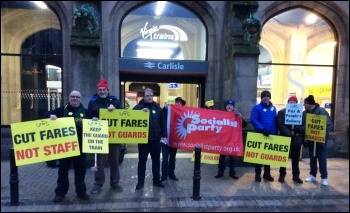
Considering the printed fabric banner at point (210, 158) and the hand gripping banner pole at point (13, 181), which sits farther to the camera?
the printed fabric banner at point (210, 158)

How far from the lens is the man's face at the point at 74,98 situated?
459 cm

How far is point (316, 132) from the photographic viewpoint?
5.75 m

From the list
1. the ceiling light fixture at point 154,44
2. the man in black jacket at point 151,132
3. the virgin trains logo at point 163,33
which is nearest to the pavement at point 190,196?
the man in black jacket at point 151,132

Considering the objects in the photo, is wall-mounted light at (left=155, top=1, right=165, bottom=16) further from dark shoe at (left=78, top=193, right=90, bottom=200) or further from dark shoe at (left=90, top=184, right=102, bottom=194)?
dark shoe at (left=78, top=193, right=90, bottom=200)

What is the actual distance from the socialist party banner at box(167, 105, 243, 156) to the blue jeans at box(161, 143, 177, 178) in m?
0.20

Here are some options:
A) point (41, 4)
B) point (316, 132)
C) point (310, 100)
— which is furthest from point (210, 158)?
point (41, 4)

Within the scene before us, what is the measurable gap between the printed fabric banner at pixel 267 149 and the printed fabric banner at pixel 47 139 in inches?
134

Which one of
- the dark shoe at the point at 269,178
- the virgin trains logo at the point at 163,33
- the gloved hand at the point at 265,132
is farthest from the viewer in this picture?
the virgin trains logo at the point at 163,33

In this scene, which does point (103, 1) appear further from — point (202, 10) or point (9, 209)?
point (9, 209)

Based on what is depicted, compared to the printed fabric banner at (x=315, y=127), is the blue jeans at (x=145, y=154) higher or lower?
lower

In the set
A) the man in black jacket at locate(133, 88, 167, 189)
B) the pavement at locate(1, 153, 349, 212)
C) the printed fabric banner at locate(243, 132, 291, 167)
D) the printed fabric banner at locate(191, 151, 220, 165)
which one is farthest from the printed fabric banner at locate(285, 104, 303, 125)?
the man in black jacket at locate(133, 88, 167, 189)

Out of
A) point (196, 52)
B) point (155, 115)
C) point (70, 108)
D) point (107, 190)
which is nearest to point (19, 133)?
point (70, 108)

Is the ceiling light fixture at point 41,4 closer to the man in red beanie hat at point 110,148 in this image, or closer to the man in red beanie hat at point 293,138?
the man in red beanie hat at point 110,148

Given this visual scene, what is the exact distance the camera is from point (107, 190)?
5199 millimetres
